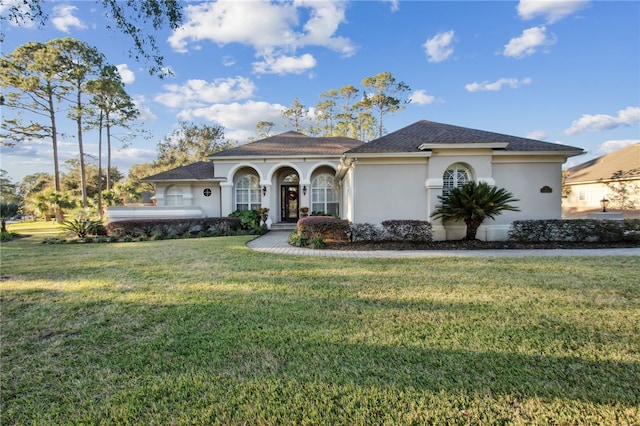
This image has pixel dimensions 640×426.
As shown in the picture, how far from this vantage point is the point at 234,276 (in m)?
6.13

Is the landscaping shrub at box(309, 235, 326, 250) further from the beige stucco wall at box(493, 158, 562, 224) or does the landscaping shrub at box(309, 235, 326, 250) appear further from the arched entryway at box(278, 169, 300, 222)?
the arched entryway at box(278, 169, 300, 222)

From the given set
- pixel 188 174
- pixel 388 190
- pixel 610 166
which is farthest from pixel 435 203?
pixel 610 166

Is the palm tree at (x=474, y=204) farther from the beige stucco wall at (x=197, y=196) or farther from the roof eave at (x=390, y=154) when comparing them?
the beige stucco wall at (x=197, y=196)

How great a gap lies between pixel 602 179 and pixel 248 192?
25796mm

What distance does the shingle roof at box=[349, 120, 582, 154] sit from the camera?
1089 centimetres

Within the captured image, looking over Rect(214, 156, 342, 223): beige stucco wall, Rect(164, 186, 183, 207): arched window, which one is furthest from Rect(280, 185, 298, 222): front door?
Rect(164, 186, 183, 207): arched window

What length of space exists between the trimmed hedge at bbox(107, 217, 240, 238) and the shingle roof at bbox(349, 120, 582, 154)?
8302 millimetres

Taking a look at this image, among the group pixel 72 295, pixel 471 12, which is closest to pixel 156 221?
pixel 72 295

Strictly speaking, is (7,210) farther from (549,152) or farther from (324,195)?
(549,152)

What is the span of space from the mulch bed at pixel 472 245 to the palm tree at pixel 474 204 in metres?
0.71

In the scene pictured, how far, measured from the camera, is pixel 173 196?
18.2 m

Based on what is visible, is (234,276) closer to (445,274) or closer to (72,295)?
(72,295)

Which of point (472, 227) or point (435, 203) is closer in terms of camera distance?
point (472, 227)

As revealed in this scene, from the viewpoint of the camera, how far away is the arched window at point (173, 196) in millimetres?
18109
